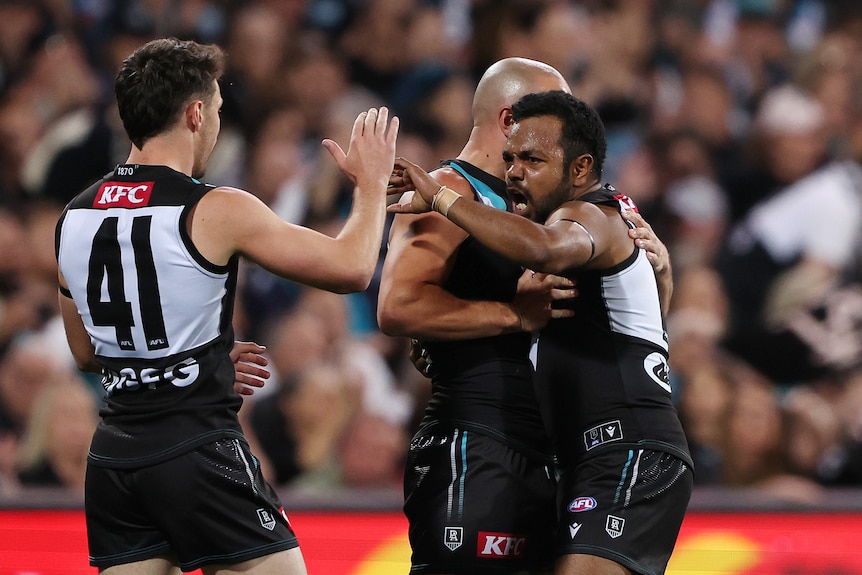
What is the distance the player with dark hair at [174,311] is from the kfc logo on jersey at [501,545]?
69 cm

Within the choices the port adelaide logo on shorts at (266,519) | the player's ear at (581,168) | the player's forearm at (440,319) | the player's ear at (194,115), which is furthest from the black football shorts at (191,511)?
the player's ear at (581,168)

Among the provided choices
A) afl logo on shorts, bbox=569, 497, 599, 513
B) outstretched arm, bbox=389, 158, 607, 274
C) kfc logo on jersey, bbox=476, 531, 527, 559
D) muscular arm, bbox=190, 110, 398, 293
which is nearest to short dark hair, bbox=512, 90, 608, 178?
outstretched arm, bbox=389, 158, 607, 274

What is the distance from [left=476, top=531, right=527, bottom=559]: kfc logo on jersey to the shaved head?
1.54m

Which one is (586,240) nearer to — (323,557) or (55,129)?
(323,557)

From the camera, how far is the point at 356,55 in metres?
7.88

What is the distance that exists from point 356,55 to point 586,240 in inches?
186

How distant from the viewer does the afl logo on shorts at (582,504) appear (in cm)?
360

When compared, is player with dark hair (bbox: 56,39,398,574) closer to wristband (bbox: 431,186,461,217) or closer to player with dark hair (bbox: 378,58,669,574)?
wristband (bbox: 431,186,461,217)

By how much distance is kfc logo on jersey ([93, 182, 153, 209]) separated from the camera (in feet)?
10.8

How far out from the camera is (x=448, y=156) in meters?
7.39

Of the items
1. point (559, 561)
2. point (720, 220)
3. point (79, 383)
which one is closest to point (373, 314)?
point (79, 383)

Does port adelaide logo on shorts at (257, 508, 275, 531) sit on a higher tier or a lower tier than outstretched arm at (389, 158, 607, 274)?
lower

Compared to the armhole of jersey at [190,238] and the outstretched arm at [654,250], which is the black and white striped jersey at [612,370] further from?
the armhole of jersey at [190,238]

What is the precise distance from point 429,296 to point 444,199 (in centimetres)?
38
